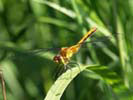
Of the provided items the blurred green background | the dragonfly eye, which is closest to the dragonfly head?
the dragonfly eye

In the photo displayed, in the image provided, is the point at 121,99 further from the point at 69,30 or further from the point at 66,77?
the point at 69,30

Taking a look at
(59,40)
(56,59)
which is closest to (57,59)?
(56,59)

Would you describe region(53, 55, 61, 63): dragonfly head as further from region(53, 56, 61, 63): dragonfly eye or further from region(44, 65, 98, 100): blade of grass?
region(44, 65, 98, 100): blade of grass

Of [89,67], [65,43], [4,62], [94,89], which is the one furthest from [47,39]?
[89,67]

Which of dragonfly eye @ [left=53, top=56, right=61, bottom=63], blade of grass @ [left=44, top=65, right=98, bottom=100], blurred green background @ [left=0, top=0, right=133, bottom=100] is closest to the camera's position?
blade of grass @ [left=44, top=65, right=98, bottom=100]

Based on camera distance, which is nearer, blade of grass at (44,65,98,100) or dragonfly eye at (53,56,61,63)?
blade of grass at (44,65,98,100)

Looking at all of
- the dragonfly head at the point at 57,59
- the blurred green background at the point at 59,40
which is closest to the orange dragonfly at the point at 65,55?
the dragonfly head at the point at 57,59

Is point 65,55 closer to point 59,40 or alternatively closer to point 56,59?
point 56,59

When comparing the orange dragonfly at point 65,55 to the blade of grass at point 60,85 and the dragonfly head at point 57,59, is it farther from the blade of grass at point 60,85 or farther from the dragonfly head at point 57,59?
the blade of grass at point 60,85
